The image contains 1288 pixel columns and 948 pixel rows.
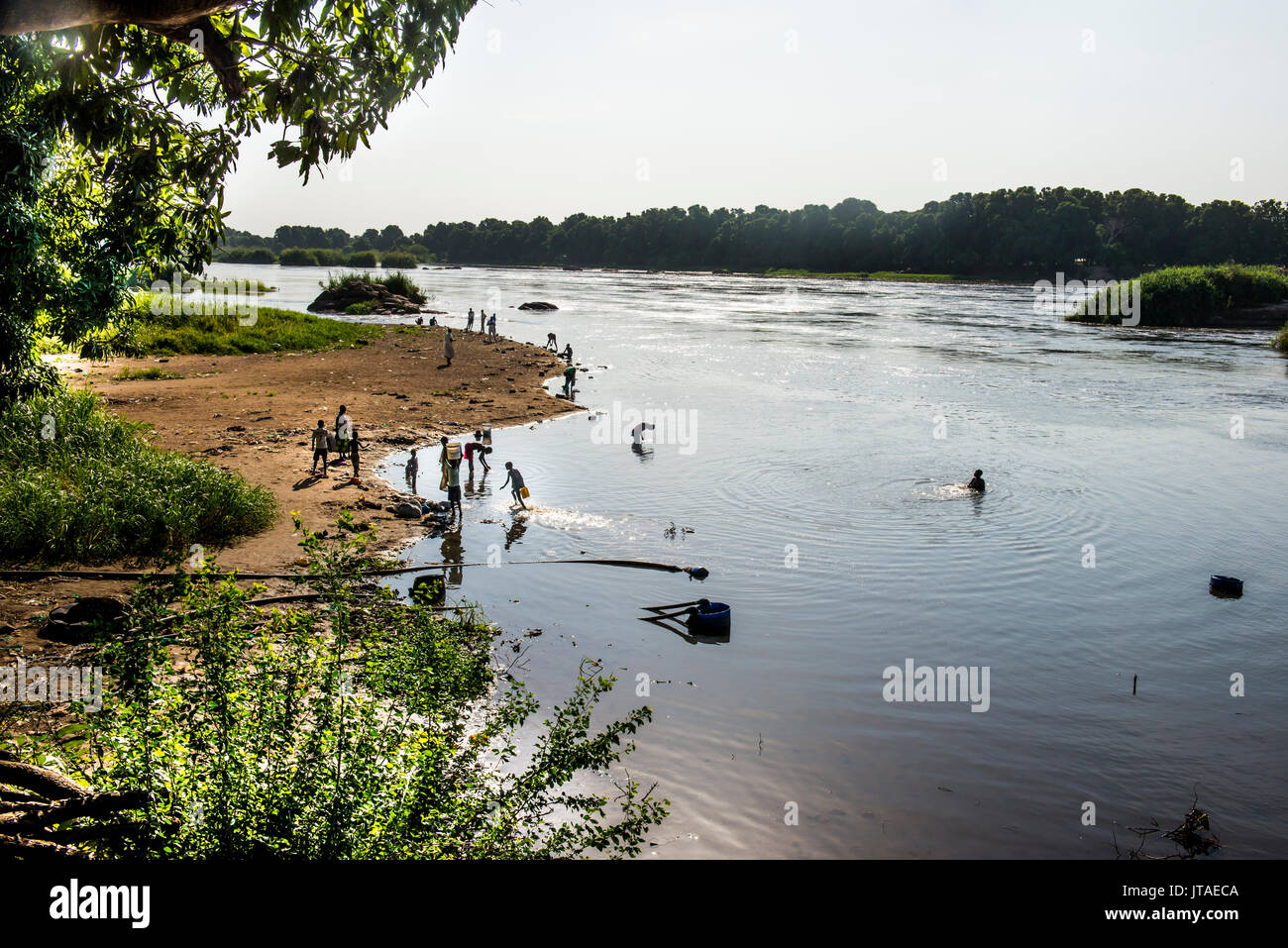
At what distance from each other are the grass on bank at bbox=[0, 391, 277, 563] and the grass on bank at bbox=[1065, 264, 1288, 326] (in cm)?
9314

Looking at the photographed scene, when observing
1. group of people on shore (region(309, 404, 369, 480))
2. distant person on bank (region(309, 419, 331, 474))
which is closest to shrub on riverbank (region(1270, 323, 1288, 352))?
group of people on shore (region(309, 404, 369, 480))

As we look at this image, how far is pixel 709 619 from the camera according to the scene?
14391 mm

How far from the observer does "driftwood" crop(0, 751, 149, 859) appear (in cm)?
588

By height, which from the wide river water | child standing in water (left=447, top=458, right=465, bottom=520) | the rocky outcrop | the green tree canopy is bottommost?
the wide river water

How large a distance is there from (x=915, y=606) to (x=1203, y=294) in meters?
90.1

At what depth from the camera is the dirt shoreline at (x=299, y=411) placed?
628 inches

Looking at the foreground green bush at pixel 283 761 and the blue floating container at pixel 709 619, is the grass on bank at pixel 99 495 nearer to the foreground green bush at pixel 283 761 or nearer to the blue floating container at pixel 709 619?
the foreground green bush at pixel 283 761

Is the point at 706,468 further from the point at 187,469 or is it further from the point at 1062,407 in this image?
the point at 1062,407

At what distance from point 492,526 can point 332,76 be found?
44.0 ft

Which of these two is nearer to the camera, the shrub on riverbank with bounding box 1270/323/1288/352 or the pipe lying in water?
the pipe lying in water

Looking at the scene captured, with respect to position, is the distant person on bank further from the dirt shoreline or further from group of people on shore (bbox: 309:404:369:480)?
the dirt shoreline

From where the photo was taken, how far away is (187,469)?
56.4 ft
